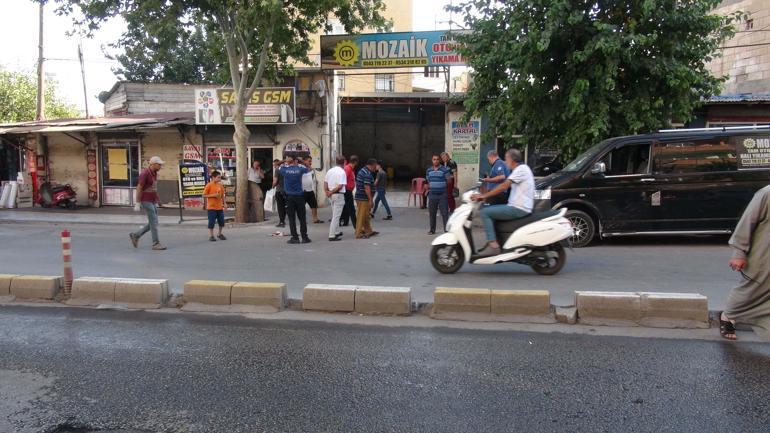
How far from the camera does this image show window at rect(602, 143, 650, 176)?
9.41 meters

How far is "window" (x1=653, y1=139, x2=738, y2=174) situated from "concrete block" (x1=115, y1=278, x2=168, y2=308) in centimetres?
786

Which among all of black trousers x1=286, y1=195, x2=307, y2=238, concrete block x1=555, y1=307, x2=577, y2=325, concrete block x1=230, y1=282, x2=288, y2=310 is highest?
black trousers x1=286, y1=195, x2=307, y2=238

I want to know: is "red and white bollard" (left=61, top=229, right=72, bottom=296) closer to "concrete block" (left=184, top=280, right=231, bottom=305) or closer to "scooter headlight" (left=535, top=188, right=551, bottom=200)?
"concrete block" (left=184, top=280, right=231, bottom=305)

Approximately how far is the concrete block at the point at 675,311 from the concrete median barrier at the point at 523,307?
2.99 feet

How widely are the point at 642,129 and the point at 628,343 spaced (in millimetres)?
7693

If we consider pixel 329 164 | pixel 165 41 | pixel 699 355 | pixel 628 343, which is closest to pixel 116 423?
pixel 628 343

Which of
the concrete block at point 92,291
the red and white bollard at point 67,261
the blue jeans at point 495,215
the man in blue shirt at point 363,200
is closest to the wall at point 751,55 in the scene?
the man in blue shirt at point 363,200

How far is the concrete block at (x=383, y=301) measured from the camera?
593 cm

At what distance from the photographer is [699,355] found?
463 centimetres

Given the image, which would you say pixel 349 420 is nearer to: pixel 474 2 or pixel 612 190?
pixel 612 190

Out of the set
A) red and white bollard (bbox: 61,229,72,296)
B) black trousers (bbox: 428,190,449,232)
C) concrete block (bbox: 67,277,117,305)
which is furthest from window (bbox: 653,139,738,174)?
red and white bollard (bbox: 61,229,72,296)

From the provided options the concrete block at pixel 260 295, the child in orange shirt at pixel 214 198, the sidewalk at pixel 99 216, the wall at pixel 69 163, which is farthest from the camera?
the wall at pixel 69 163

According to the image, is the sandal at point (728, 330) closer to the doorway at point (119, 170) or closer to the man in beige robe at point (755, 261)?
the man in beige robe at point (755, 261)

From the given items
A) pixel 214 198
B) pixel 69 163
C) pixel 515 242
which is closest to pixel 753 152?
pixel 515 242
